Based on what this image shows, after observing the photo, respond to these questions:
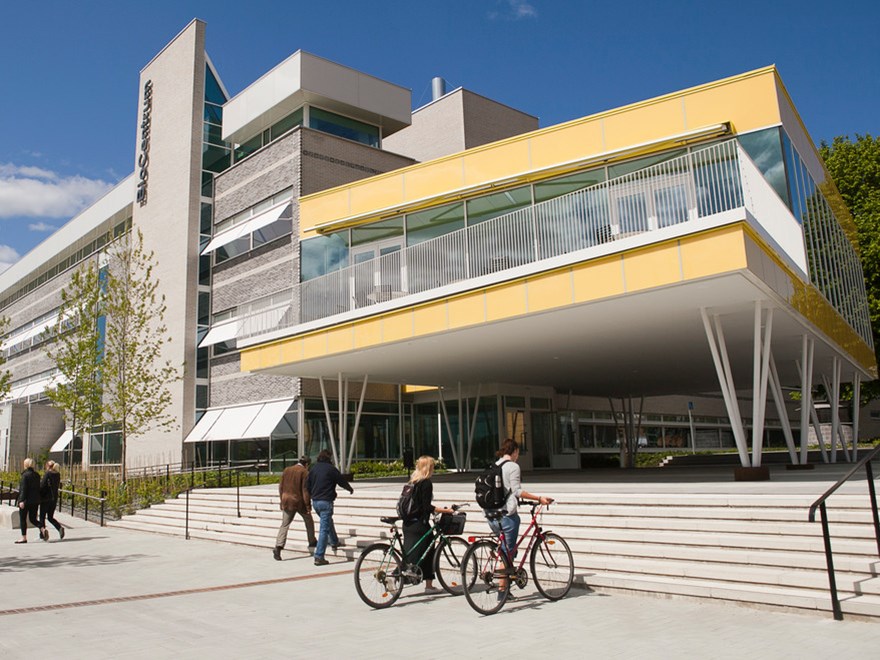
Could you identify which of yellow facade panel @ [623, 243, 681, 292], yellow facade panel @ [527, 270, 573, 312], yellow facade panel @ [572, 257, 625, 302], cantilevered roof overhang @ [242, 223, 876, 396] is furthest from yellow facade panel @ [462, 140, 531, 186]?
yellow facade panel @ [623, 243, 681, 292]

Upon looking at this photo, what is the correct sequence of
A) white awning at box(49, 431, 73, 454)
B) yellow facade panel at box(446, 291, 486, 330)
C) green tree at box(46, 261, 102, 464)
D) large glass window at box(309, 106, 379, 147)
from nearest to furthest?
yellow facade panel at box(446, 291, 486, 330) → green tree at box(46, 261, 102, 464) → large glass window at box(309, 106, 379, 147) → white awning at box(49, 431, 73, 454)

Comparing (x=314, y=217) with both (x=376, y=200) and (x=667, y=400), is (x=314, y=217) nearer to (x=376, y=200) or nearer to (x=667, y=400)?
(x=376, y=200)

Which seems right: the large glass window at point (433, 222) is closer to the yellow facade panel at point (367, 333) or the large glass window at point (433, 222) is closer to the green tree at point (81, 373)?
the yellow facade panel at point (367, 333)

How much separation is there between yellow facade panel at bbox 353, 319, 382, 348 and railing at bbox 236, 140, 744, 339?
35.4 inches

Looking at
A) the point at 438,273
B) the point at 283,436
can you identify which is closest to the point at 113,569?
the point at 438,273

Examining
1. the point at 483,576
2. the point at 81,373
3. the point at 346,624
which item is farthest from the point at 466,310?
the point at 81,373

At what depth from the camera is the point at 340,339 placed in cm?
1828

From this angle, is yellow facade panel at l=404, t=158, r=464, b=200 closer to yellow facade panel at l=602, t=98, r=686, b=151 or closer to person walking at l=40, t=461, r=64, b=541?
yellow facade panel at l=602, t=98, r=686, b=151

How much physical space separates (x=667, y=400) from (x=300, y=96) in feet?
81.0

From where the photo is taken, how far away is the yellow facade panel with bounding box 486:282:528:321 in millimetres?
14125

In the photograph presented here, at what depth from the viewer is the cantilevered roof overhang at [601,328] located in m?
12.0

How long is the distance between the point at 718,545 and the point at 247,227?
24965 millimetres

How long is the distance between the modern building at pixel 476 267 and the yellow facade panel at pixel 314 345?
0.09 m

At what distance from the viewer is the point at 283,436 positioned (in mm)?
27094
